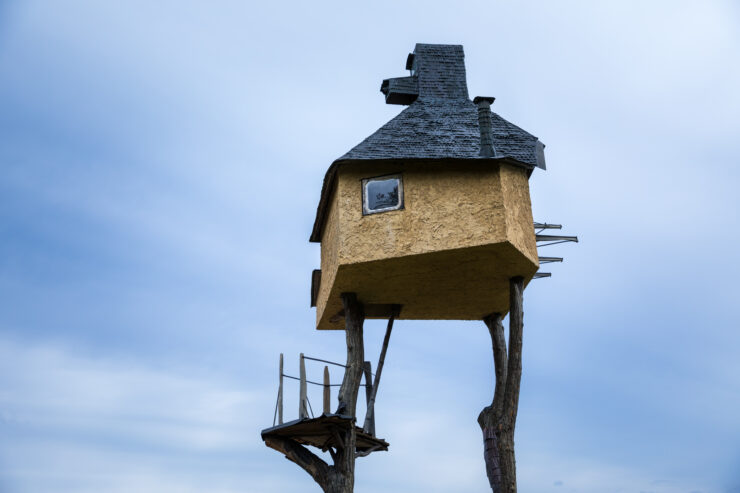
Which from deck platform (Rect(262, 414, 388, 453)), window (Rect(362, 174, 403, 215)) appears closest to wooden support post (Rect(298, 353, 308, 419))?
deck platform (Rect(262, 414, 388, 453))

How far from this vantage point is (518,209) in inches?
570

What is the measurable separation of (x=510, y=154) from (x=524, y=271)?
2.14m

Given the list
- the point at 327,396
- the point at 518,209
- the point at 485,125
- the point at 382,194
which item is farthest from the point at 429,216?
the point at 327,396

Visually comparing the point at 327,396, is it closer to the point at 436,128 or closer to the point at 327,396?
the point at 327,396

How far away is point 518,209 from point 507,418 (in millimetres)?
3763

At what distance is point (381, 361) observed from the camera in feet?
52.5

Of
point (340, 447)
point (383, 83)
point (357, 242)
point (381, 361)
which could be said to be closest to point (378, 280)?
point (357, 242)

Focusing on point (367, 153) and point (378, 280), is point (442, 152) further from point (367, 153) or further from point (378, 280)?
point (378, 280)

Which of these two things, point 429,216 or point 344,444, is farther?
point 344,444

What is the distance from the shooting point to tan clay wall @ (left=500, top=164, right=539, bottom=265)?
45.9 ft

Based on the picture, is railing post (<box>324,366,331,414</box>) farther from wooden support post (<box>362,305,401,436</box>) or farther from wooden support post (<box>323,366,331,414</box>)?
wooden support post (<box>362,305,401,436</box>)

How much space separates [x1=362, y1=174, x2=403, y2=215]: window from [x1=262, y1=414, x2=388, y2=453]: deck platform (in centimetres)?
364

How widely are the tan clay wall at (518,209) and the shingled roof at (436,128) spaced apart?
0.84ft

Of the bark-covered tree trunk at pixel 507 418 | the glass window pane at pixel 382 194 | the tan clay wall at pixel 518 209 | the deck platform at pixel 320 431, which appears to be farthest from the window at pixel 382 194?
the deck platform at pixel 320 431
